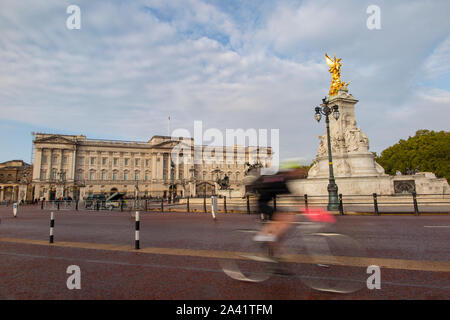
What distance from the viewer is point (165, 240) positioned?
27.8 feet

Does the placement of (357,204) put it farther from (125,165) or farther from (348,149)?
(125,165)

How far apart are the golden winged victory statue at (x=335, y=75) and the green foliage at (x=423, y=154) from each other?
29343mm

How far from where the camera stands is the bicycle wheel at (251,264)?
4.46 m

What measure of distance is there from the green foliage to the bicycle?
182 feet

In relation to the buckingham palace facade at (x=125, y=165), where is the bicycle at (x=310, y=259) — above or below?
below

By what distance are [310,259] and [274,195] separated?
1.47 metres

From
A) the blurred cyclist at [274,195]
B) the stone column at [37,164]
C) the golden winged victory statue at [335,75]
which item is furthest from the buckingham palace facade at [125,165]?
the blurred cyclist at [274,195]

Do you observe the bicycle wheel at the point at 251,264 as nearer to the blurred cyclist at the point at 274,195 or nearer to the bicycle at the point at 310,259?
the bicycle at the point at 310,259

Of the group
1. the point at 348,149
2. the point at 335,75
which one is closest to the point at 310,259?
the point at 348,149

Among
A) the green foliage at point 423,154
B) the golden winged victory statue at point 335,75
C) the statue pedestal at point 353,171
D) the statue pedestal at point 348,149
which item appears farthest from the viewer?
the green foliage at point 423,154

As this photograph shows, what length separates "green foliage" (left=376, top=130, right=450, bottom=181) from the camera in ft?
171

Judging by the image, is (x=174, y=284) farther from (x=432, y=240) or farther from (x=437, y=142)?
(x=437, y=142)

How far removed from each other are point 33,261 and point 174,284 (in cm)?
360

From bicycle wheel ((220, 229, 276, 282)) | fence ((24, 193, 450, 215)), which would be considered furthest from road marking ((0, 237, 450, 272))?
fence ((24, 193, 450, 215))
